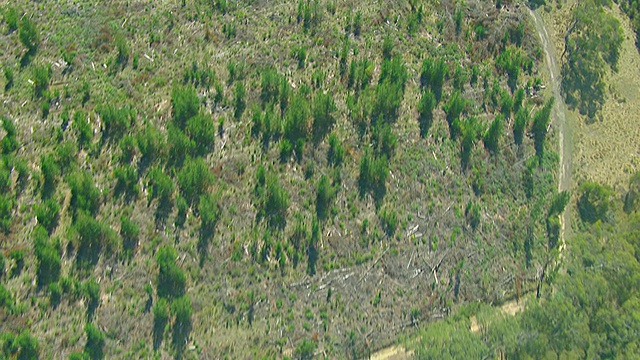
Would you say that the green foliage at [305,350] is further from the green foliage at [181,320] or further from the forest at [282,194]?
the green foliage at [181,320]

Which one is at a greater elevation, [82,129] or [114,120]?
[114,120]

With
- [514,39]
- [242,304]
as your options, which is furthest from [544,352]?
[514,39]

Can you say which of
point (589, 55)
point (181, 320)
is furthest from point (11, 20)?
point (589, 55)

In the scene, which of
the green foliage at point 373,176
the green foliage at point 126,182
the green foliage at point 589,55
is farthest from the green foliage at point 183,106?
the green foliage at point 589,55

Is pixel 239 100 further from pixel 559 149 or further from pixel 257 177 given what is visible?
pixel 559 149

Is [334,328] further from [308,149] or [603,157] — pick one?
[603,157]
